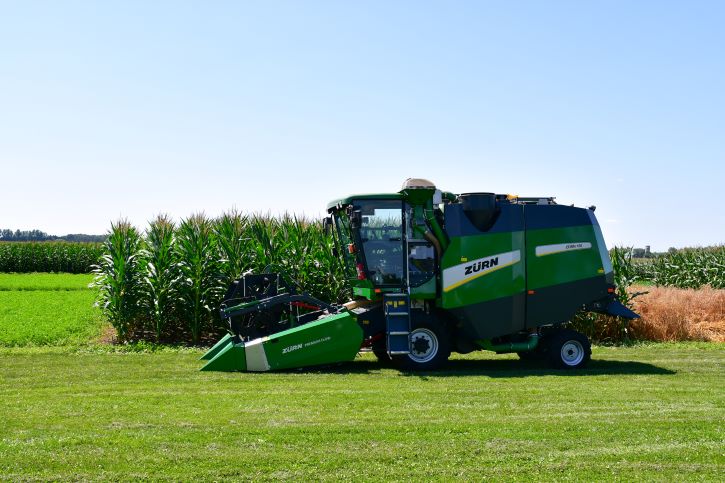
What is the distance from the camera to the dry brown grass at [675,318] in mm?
17344

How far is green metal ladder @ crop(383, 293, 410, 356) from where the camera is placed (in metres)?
12.0

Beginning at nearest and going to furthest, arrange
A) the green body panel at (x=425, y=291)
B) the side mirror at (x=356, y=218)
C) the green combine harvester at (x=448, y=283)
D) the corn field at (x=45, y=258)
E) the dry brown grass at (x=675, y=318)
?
the side mirror at (x=356, y=218), the green combine harvester at (x=448, y=283), the green body panel at (x=425, y=291), the dry brown grass at (x=675, y=318), the corn field at (x=45, y=258)

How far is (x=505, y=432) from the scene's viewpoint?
7.52 m

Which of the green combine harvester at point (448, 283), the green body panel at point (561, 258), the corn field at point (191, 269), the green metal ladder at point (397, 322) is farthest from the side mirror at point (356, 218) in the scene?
the corn field at point (191, 269)

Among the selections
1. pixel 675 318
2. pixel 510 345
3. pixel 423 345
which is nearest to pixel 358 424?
pixel 423 345

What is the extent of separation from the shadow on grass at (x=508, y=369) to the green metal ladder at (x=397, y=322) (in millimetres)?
441

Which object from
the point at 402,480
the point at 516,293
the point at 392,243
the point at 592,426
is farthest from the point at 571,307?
the point at 402,480

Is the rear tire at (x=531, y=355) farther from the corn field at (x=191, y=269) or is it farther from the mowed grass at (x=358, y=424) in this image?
the corn field at (x=191, y=269)

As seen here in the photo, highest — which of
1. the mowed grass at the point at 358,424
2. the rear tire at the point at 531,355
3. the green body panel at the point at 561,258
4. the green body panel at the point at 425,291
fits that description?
the green body panel at the point at 561,258

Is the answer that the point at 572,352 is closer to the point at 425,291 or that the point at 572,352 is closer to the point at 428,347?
the point at 428,347

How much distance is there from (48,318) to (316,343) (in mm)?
11102

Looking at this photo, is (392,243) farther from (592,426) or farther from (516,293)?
(592,426)

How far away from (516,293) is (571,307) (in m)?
1.07

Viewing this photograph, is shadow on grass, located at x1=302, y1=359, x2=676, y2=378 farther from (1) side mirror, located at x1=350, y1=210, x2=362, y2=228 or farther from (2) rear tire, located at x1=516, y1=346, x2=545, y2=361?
(1) side mirror, located at x1=350, y1=210, x2=362, y2=228
